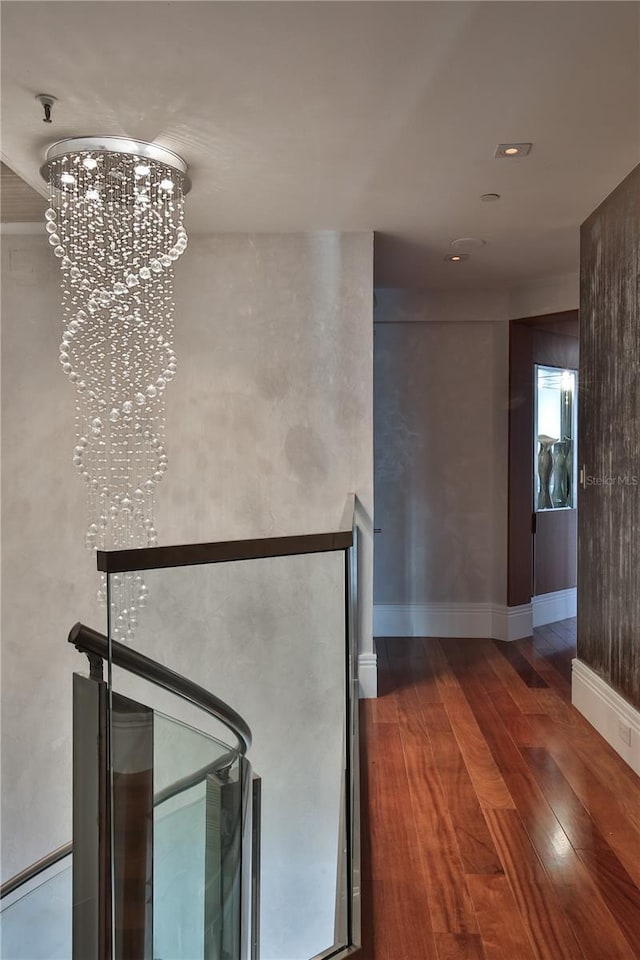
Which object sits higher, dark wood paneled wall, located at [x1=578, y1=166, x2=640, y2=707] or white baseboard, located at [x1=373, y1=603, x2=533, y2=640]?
dark wood paneled wall, located at [x1=578, y1=166, x2=640, y2=707]

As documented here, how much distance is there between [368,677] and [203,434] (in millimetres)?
1703

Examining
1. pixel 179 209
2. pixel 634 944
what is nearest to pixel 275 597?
pixel 634 944

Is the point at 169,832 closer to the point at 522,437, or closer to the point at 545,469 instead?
the point at 522,437

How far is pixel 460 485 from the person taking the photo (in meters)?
5.56

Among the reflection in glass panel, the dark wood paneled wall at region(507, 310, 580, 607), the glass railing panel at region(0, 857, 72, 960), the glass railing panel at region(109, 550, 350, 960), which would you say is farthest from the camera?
the reflection in glass panel

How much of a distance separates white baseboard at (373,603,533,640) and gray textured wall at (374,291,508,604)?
2.4 inches

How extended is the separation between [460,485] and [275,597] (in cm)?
404

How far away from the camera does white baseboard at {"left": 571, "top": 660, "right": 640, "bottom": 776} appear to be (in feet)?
10.0

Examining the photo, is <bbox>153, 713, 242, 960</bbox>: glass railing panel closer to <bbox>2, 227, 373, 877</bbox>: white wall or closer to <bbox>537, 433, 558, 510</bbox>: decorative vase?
<bbox>2, 227, 373, 877</bbox>: white wall

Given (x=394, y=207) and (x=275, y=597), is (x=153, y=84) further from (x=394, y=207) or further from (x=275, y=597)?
(x=275, y=597)
